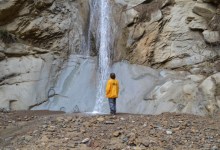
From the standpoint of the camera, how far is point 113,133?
8047 mm

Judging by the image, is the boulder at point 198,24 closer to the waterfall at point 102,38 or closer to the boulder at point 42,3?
the waterfall at point 102,38

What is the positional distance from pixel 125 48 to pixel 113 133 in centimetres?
688

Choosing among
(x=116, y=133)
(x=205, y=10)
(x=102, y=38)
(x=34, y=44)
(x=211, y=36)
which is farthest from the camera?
(x=102, y=38)

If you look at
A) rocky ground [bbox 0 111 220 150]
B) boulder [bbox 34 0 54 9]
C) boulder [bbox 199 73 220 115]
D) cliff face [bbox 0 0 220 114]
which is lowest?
rocky ground [bbox 0 111 220 150]

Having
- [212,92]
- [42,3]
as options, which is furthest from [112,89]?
[42,3]

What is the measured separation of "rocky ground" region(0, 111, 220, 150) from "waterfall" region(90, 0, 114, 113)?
4047 millimetres

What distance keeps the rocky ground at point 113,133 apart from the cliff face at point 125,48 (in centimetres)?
299

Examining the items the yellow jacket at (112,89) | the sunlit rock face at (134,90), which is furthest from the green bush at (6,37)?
the yellow jacket at (112,89)

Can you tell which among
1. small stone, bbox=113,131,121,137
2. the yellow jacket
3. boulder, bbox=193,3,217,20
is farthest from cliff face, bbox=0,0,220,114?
small stone, bbox=113,131,121,137

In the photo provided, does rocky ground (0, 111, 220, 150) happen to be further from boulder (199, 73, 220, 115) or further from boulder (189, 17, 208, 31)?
boulder (189, 17, 208, 31)

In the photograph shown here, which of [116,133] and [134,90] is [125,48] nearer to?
[134,90]

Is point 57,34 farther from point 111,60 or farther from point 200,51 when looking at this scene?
point 200,51

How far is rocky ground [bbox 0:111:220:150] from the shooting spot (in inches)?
297

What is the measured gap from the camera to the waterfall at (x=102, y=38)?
13508 millimetres
